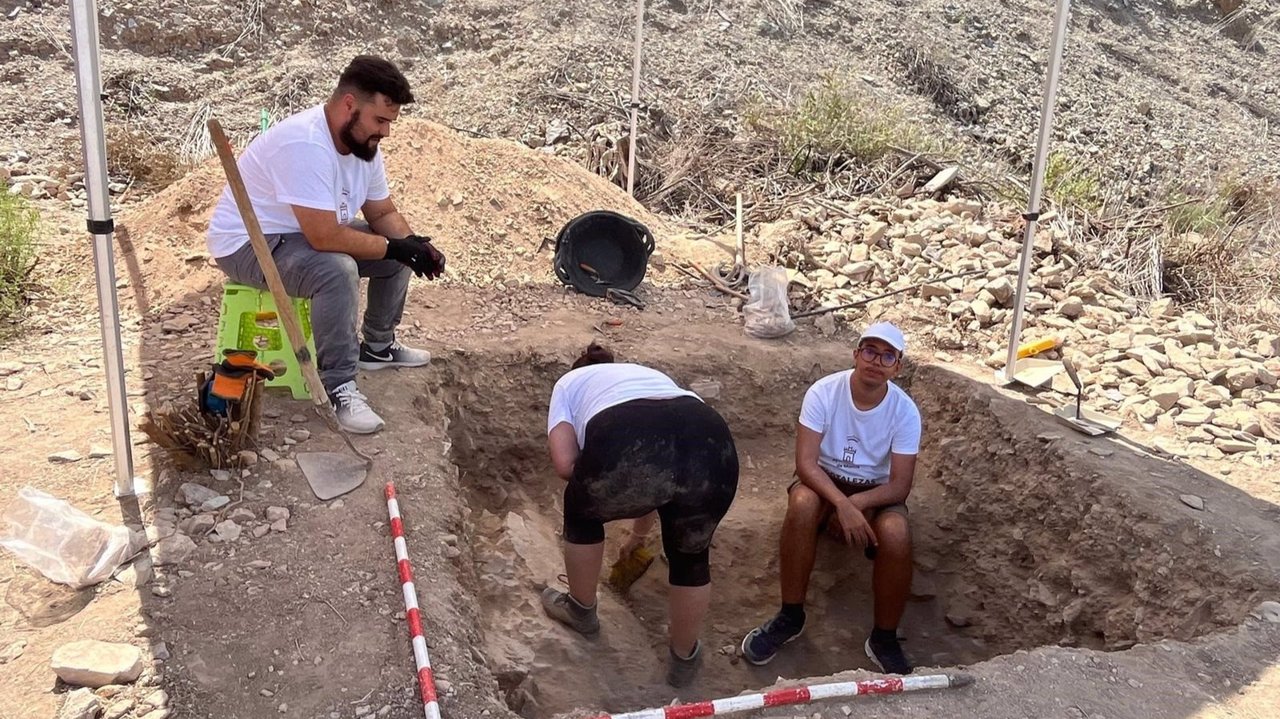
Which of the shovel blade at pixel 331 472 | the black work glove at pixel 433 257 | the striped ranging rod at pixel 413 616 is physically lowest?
the shovel blade at pixel 331 472

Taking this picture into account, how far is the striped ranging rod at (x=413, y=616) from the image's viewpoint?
2.37 meters

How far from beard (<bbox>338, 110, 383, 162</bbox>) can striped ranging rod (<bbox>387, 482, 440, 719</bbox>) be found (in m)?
1.30

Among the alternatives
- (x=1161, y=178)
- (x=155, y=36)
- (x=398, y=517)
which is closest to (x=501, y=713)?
(x=398, y=517)

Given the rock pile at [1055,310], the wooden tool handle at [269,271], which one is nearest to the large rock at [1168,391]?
the rock pile at [1055,310]

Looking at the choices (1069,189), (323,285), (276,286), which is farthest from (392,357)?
(1069,189)

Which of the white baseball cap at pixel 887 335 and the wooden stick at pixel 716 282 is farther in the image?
the wooden stick at pixel 716 282

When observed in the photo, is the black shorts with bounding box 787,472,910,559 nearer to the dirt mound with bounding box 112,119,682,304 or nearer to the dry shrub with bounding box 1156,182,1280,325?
the dirt mound with bounding box 112,119,682,304

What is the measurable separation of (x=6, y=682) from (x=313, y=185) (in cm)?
182

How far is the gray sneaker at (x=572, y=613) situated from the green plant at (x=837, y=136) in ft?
15.8

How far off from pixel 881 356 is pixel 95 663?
2.75 meters

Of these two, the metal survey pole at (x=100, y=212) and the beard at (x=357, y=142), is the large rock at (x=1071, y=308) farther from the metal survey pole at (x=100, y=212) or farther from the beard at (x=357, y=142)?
the metal survey pole at (x=100, y=212)

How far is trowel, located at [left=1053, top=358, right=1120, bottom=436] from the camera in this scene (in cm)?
416

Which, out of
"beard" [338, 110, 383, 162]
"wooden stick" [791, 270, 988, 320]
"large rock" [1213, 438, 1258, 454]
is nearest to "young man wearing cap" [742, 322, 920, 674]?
"large rock" [1213, 438, 1258, 454]

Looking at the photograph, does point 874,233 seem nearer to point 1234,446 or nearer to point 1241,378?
point 1241,378
